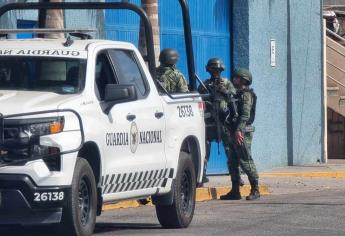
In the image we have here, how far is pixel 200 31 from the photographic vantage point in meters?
21.4

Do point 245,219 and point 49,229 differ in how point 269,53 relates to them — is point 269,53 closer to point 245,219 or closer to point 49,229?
point 245,219

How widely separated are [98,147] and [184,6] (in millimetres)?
3555

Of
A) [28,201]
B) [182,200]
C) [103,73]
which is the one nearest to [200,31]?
[182,200]

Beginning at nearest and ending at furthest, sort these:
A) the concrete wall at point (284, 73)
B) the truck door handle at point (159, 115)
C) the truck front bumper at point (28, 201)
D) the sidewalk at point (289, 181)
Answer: the truck front bumper at point (28, 201) → the truck door handle at point (159, 115) → the sidewalk at point (289, 181) → the concrete wall at point (284, 73)

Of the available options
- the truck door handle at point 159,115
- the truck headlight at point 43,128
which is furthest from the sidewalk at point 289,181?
the truck headlight at point 43,128

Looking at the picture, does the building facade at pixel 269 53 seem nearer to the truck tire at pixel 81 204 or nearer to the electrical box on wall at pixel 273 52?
the electrical box on wall at pixel 273 52

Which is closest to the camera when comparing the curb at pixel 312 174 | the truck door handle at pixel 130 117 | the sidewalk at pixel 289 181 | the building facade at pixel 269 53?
the truck door handle at pixel 130 117

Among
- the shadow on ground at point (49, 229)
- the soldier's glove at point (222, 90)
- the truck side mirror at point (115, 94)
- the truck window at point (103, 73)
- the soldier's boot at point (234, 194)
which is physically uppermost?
the truck window at point (103, 73)

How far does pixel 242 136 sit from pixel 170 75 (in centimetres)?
203

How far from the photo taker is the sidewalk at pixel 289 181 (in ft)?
58.0

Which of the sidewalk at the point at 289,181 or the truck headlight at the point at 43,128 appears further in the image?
the sidewalk at the point at 289,181

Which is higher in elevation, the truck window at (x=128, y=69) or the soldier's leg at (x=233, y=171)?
the truck window at (x=128, y=69)

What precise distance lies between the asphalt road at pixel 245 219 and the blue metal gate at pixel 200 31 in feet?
14.2

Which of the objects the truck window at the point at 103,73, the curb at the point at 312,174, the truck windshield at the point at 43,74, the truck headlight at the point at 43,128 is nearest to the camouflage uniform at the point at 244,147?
the curb at the point at 312,174
